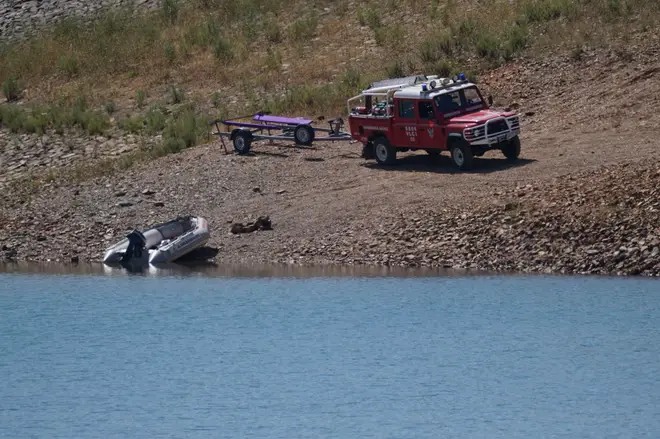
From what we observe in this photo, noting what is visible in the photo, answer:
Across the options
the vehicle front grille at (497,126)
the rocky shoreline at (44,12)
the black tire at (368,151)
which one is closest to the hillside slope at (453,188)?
the black tire at (368,151)

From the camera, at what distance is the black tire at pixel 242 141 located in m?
38.0

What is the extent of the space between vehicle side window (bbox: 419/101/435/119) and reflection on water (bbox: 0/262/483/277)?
4.89m

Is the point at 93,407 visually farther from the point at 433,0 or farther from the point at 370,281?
the point at 433,0

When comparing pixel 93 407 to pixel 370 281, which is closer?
pixel 93 407

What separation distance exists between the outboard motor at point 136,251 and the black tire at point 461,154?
7662 mm

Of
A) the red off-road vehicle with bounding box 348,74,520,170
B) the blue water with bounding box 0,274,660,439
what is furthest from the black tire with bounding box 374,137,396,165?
the blue water with bounding box 0,274,660,439

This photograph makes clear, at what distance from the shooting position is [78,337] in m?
27.5

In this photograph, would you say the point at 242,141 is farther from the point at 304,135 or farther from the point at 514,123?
the point at 514,123

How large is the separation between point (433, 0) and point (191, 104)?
31.1 ft

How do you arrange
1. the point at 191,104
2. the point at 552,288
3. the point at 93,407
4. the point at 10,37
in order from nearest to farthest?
the point at 93,407 → the point at 552,288 → the point at 191,104 → the point at 10,37

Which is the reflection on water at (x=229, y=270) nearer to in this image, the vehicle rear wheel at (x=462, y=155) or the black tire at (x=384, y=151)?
the vehicle rear wheel at (x=462, y=155)

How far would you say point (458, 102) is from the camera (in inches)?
1330

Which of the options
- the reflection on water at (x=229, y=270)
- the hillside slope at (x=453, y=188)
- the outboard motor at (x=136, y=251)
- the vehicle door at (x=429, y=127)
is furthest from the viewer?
the vehicle door at (x=429, y=127)

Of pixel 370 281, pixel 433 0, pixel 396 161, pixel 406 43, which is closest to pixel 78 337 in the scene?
pixel 370 281
